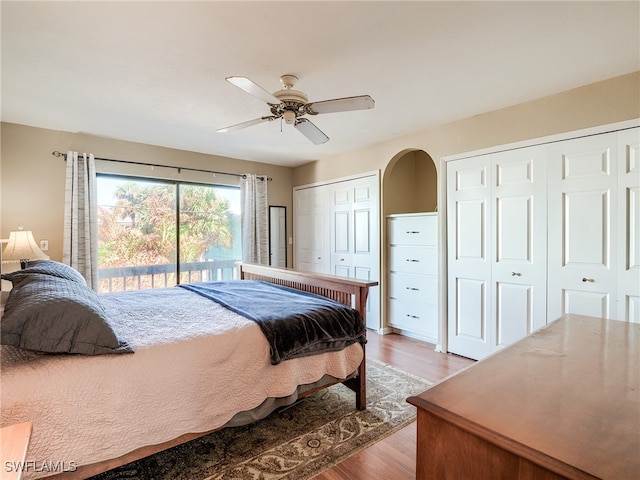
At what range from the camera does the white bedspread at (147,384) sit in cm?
126

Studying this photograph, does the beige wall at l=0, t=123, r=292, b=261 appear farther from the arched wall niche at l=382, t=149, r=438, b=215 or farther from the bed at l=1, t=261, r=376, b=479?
the arched wall niche at l=382, t=149, r=438, b=215

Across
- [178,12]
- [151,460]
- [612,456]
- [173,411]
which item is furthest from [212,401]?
[178,12]

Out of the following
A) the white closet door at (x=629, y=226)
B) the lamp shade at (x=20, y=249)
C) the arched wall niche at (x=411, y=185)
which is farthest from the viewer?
the arched wall niche at (x=411, y=185)

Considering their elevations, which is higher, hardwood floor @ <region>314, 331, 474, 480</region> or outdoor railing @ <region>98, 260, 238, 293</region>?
outdoor railing @ <region>98, 260, 238, 293</region>

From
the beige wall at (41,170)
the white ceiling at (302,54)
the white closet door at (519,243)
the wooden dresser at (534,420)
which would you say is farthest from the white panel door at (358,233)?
the wooden dresser at (534,420)

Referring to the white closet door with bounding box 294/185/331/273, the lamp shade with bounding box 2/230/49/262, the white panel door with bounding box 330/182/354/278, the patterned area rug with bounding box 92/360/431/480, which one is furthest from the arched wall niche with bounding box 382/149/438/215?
the lamp shade with bounding box 2/230/49/262

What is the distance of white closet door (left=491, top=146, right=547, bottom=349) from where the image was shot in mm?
2801

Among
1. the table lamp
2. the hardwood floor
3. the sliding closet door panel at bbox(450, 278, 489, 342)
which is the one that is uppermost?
the table lamp

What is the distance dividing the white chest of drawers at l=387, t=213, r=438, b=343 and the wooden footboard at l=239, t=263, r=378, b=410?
153 cm

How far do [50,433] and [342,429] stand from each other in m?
1.53

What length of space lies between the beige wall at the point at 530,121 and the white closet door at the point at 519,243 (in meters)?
0.21

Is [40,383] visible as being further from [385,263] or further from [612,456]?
[385,263]

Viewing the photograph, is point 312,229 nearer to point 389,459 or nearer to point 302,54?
point 302,54

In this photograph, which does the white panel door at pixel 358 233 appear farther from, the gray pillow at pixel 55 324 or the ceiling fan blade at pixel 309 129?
the gray pillow at pixel 55 324
